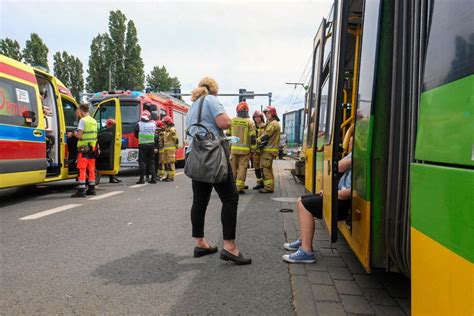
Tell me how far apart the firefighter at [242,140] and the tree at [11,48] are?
40.6 m

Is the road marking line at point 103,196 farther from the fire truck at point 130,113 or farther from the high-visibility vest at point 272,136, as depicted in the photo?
the fire truck at point 130,113

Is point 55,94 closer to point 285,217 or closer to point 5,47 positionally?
point 285,217

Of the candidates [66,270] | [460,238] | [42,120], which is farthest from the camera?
[42,120]

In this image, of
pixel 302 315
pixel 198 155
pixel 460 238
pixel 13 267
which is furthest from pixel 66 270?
pixel 460 238

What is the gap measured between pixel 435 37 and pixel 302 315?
1866mm

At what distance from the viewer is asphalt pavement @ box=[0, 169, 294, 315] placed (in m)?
2.75

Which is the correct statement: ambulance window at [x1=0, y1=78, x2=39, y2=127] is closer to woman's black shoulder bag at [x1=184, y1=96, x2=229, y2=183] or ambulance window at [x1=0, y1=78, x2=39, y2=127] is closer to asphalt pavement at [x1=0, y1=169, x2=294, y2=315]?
asphalt pavement at [x1=0, y1=169, x2=294, y2=315]

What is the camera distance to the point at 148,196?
7.62 metres

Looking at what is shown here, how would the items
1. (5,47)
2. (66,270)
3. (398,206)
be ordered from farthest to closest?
(5,47) < (66,270) < (398,206)

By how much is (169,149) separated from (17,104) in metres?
5.00

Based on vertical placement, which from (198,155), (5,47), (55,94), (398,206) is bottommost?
(398,206)

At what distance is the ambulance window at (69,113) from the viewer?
8.19 m

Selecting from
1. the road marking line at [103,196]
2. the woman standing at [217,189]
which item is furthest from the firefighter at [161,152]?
the woman standing at [217,189]

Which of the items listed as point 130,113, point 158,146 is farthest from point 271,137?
point 130,113
